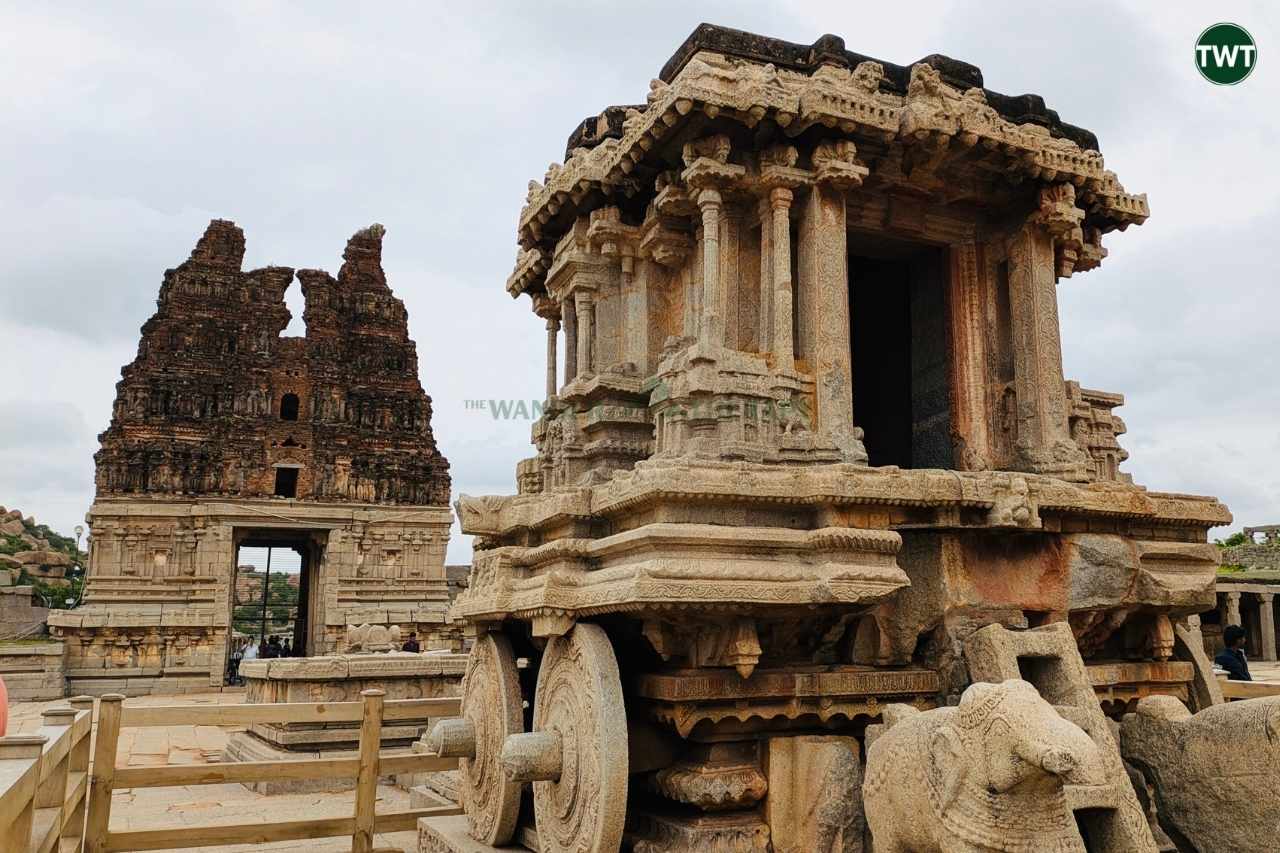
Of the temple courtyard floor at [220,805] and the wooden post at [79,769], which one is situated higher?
the wooden post at [79,769]

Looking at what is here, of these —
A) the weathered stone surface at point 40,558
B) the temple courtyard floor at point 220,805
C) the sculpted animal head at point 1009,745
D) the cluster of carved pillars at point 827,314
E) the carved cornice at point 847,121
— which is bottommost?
the temple courtyard floor at point 220,805

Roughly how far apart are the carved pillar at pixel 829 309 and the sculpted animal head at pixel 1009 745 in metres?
2.22

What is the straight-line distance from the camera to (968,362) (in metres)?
7.01

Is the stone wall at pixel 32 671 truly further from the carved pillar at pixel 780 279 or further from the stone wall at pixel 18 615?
the carved pillar at pixel 780 279

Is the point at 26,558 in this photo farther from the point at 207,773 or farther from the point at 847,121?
the point at 847,121

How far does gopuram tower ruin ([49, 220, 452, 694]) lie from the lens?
83.2 feet

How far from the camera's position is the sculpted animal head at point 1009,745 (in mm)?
3512

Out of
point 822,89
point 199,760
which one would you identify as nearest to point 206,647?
point 199,760

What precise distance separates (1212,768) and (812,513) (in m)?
2.25

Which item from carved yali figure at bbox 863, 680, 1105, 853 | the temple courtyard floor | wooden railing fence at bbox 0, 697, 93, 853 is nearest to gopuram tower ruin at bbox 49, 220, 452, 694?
the temple courtyard floor

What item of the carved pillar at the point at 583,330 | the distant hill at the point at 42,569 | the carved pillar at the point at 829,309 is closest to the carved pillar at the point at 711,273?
the carved pillar at the point at 829,309

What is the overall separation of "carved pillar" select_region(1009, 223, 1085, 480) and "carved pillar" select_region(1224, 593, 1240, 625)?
20830mm

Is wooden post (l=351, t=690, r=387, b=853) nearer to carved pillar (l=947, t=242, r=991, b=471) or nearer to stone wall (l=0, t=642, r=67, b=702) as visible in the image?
carved pillar (l=947, t=242, r=991, b=471)

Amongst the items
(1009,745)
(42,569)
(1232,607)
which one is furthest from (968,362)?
(42,569)
